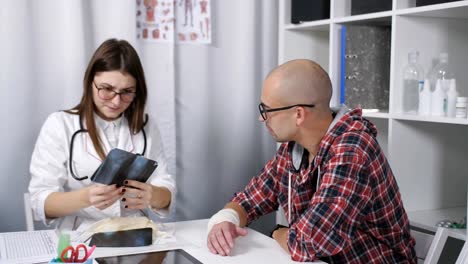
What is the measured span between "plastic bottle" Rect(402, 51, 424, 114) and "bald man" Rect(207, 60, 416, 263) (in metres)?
0.52

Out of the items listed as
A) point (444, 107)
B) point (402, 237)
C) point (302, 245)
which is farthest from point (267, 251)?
point (444, 107)

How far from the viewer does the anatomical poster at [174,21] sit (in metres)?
2.38

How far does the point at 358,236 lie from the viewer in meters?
1.47

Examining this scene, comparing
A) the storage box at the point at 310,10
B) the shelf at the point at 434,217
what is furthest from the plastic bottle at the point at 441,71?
the storage box at the point at 310,10

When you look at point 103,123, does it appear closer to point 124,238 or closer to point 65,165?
point 65,165

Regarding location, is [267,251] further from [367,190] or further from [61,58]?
[61,58]

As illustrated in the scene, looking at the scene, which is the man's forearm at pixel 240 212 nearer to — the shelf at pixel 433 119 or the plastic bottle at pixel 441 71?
the shelf at pixel 433 119

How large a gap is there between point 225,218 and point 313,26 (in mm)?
1175

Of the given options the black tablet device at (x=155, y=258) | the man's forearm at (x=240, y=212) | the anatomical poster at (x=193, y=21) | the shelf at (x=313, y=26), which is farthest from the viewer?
the anatomical poster at (x=193, y=21)

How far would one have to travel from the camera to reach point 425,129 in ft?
6.79

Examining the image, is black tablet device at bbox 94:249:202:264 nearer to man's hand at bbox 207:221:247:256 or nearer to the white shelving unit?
man's hand at bbox 207:221:247:256

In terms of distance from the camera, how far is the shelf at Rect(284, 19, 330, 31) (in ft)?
7.68

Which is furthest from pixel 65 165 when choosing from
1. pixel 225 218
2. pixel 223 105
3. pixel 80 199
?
pixel 223 105

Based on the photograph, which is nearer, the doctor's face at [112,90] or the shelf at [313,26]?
the doctor's face at [112,90]
